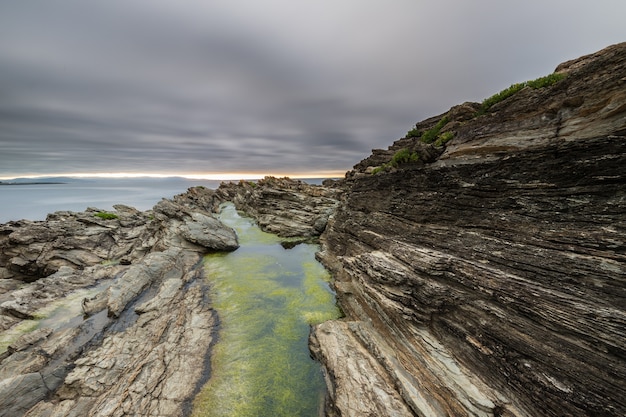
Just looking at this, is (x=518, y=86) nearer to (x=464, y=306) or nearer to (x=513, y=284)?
(x=513, y=284)

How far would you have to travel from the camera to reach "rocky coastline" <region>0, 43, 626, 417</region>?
805 centimetres

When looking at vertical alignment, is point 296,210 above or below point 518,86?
below

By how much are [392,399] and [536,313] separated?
21.8 feet

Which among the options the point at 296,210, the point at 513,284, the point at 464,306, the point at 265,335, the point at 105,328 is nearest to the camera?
the point at 513,284

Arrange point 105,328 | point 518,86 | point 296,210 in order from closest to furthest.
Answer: point 105,328 < point 518,86 < point 296,210

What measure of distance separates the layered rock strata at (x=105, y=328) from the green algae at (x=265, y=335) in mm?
1278

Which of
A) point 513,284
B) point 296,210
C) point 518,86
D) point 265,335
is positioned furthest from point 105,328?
point 296,210

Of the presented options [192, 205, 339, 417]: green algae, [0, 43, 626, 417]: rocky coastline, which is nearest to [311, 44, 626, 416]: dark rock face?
[0, 43, 626, 417]: rocky coastline

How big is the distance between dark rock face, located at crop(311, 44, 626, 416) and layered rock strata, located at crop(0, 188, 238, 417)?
8.28m

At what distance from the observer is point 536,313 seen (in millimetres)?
8625

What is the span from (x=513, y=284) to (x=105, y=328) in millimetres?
24060

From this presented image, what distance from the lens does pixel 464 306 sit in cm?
1104

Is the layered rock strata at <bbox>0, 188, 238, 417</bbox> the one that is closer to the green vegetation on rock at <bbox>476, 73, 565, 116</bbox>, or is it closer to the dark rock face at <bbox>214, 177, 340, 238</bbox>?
the dark rock face at <bbox>214, 177, 340, 238</bbox>

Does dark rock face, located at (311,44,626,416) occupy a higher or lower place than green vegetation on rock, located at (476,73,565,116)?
lower
